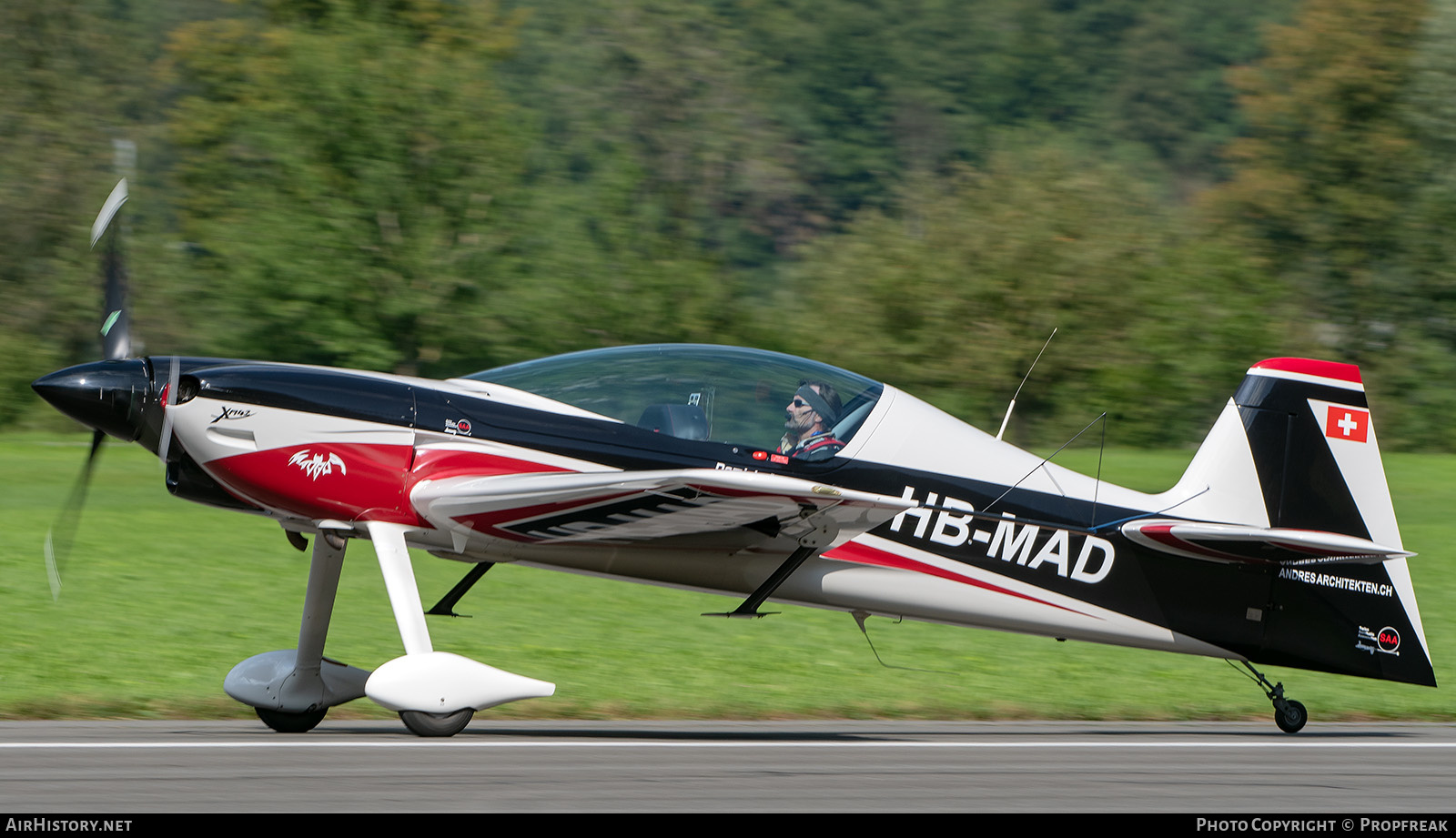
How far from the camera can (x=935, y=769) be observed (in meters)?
6.72

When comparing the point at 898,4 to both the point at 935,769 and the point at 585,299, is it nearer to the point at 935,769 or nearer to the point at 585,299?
the point at 585,299

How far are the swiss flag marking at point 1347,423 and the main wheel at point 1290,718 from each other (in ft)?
5.33

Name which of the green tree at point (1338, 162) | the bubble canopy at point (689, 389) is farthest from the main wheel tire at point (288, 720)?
the green tree at point (1338, 162)

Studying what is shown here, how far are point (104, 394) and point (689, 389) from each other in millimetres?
2718

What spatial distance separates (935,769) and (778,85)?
5423 cm

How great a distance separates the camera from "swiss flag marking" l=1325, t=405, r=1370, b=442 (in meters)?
8.48

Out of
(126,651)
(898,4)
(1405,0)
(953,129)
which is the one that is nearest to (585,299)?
(126,651)

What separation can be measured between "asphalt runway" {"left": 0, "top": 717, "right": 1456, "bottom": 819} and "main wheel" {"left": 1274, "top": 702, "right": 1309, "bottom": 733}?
200mm

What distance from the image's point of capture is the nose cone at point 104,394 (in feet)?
21.9

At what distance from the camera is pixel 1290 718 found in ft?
28.9

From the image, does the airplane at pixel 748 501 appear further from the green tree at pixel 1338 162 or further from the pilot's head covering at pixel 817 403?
the green tree at pixel 1338 162

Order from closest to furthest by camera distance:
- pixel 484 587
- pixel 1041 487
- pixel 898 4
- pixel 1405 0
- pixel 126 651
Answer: pixel 1041 487 < pixel 126 651 < pixel 484 587 < pixel 1405 0 < pixel 898 4

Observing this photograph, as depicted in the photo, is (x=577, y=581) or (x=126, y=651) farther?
(x=577, y=581)

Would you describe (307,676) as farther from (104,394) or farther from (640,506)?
(640,506)
